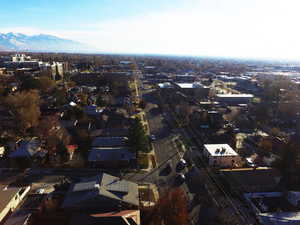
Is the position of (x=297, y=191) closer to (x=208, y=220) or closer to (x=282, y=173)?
(x=282, y=173)

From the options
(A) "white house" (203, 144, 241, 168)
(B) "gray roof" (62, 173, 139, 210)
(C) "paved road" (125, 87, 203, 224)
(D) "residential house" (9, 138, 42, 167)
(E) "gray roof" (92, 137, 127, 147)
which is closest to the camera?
(B) "gray roof" (62, 173, 139, 210)

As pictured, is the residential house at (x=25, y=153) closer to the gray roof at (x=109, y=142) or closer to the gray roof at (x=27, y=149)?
the gray roof at (x=27, y=149)

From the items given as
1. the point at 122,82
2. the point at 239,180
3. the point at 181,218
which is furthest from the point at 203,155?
the point at 122,82

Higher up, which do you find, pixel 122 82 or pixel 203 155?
pixel 122 82

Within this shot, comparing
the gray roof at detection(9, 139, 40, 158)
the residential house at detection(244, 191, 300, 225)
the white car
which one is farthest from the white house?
the gray roof at detection(9, 139, 40, 158)

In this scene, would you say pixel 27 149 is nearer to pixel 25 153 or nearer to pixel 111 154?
pixel 25 153

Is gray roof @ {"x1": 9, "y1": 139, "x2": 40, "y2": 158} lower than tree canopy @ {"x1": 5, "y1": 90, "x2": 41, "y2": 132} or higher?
lower

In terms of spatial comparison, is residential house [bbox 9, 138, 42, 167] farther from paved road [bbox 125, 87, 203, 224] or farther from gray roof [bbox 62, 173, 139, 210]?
paved road [bbox 125, 87, 203, 224]
